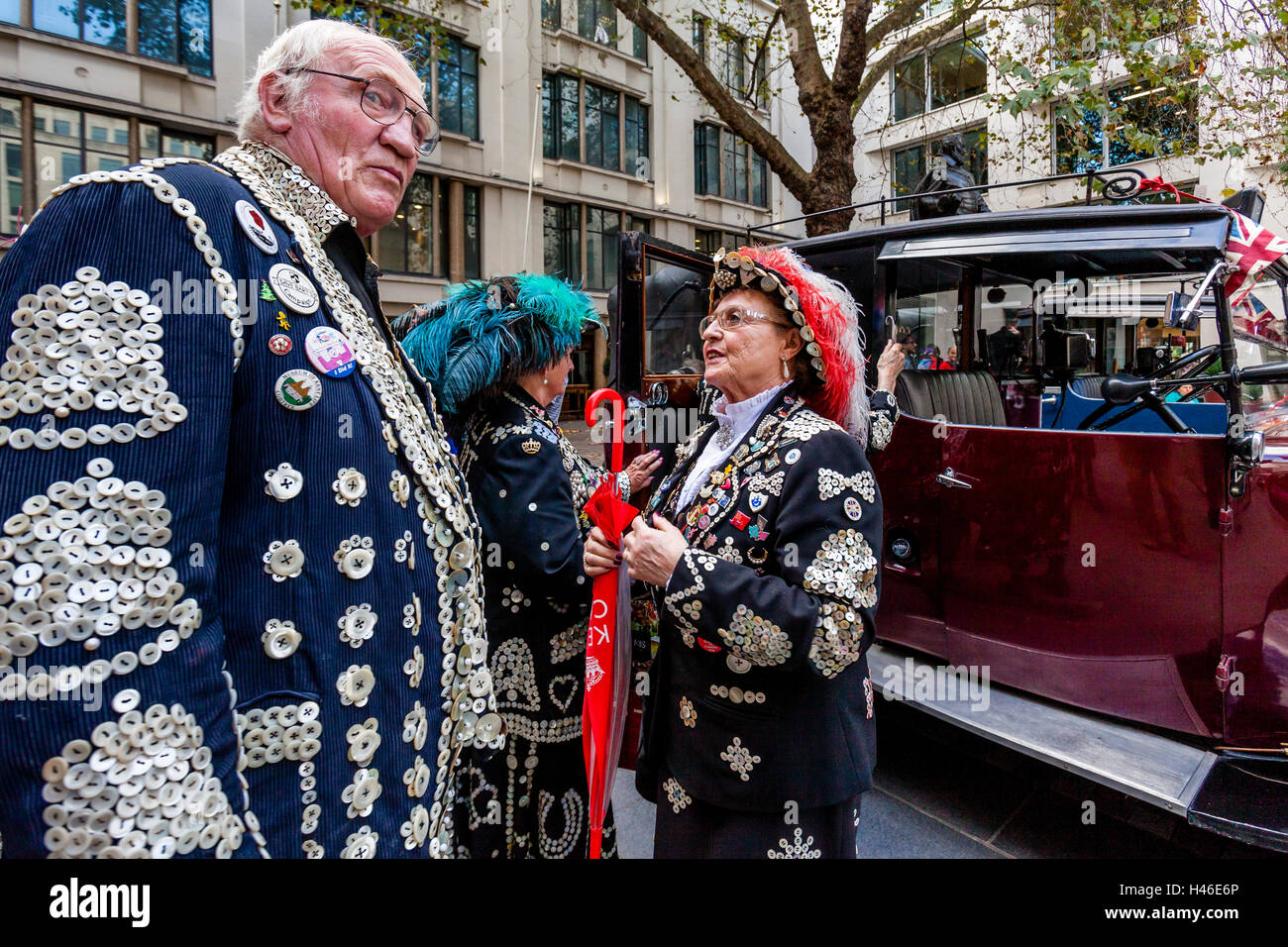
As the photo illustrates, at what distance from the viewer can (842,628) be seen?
163 cm

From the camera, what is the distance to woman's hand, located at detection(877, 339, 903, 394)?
357cm

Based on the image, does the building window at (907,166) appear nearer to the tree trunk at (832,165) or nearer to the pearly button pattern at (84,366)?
the tree trunk at (832,165)

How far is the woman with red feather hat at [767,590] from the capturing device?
1646 mm

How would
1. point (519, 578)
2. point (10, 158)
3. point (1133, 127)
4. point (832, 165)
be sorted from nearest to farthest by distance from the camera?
point (519, 578)
point (1133, 127)
point (832, 165)
point (10, 158)

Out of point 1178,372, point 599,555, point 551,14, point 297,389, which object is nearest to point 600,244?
point 551,14

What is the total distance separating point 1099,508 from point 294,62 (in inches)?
126

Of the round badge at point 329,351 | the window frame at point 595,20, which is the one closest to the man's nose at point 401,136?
the round badge at point 329,351

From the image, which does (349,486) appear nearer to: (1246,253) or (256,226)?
(256,226)

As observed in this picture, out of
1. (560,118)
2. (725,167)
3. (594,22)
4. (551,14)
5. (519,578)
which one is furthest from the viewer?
(725,167)

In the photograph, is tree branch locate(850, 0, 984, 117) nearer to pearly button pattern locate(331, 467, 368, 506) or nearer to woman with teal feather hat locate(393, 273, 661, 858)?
woman with teal feather hat locate(393, 273, 661, 858)

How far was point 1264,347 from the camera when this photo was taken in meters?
3.09

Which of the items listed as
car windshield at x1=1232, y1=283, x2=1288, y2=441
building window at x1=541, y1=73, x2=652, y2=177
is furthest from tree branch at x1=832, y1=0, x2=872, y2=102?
building window at x1=541, y1=73, x2=652, y2=177

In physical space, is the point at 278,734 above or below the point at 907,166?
below
